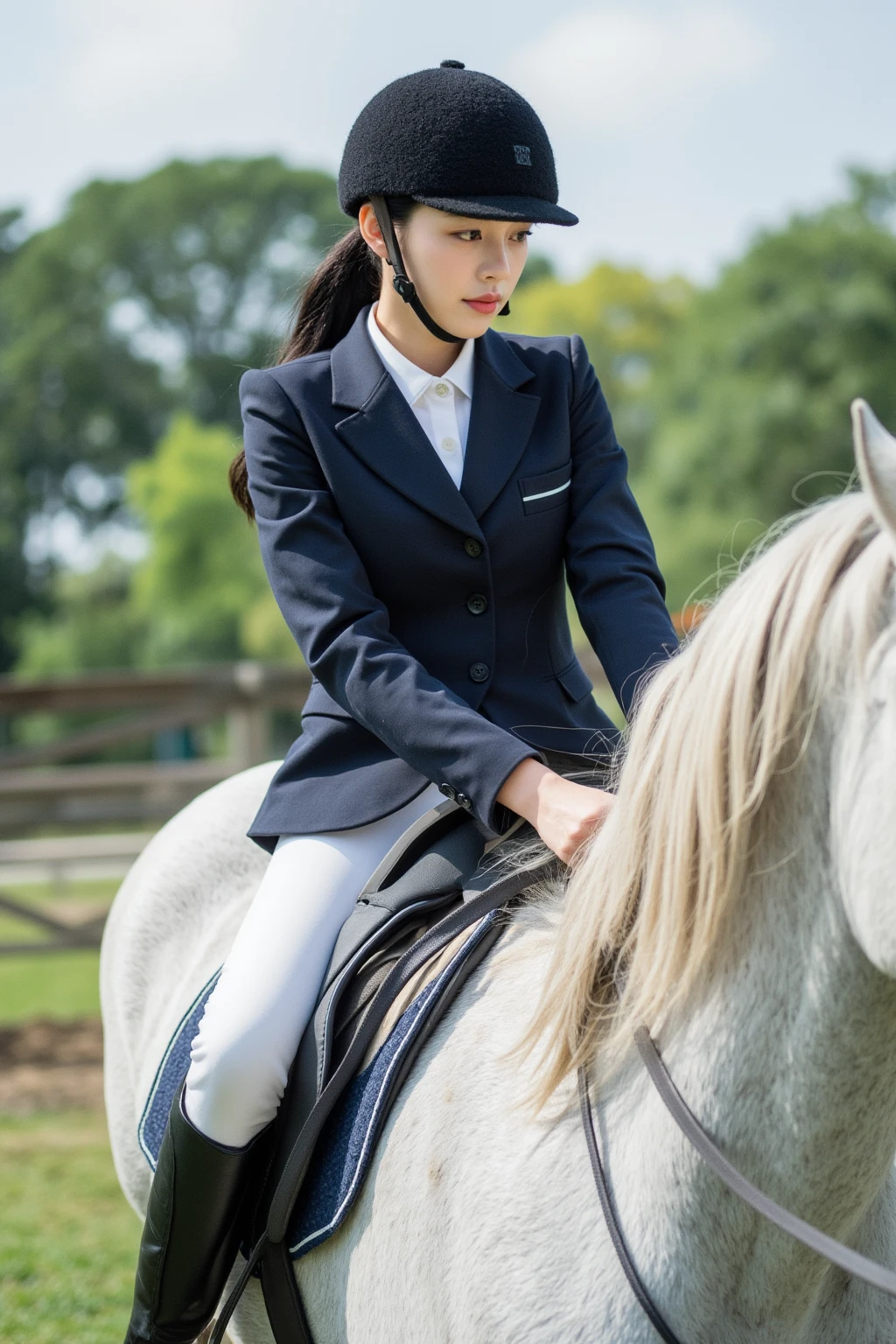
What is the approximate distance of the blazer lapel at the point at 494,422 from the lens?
2295 mm

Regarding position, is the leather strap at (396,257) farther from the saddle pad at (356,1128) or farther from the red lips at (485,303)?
the saddle pad at (356,1128)

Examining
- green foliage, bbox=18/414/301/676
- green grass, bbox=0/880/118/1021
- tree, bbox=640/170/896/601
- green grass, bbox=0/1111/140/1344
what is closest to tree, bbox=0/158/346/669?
green foliage, bbox=18/414/301/676

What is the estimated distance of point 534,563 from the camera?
2.38 m

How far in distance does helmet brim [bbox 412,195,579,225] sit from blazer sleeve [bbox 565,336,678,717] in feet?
1.46

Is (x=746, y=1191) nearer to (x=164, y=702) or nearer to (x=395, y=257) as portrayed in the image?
(x=395, y=257)

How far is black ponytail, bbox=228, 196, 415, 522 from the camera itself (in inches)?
103

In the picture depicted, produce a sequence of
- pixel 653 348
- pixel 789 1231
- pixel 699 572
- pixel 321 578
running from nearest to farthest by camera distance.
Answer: pixel 789 1231
pixel 321 578
pixel 699 572
pixel 653 348

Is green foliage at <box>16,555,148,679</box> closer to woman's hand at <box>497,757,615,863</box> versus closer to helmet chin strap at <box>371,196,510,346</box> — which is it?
helmet chin strap at <box>371,196,510,346</box>

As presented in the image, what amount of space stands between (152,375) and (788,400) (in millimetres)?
31747

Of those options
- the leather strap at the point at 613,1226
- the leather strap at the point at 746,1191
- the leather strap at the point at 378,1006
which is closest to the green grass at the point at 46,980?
the leather strap at the point at 378,1006

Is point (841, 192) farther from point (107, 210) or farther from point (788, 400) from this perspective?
point (107, 210)

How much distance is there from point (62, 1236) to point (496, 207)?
15.2 feet

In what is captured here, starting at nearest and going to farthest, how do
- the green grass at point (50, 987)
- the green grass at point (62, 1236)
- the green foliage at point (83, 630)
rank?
the green grass at point (62, 1236), the green grass at point (50, 987), the green foliage at point (83, 630)

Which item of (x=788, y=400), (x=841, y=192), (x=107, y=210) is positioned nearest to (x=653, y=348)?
(x=841, y=192)
